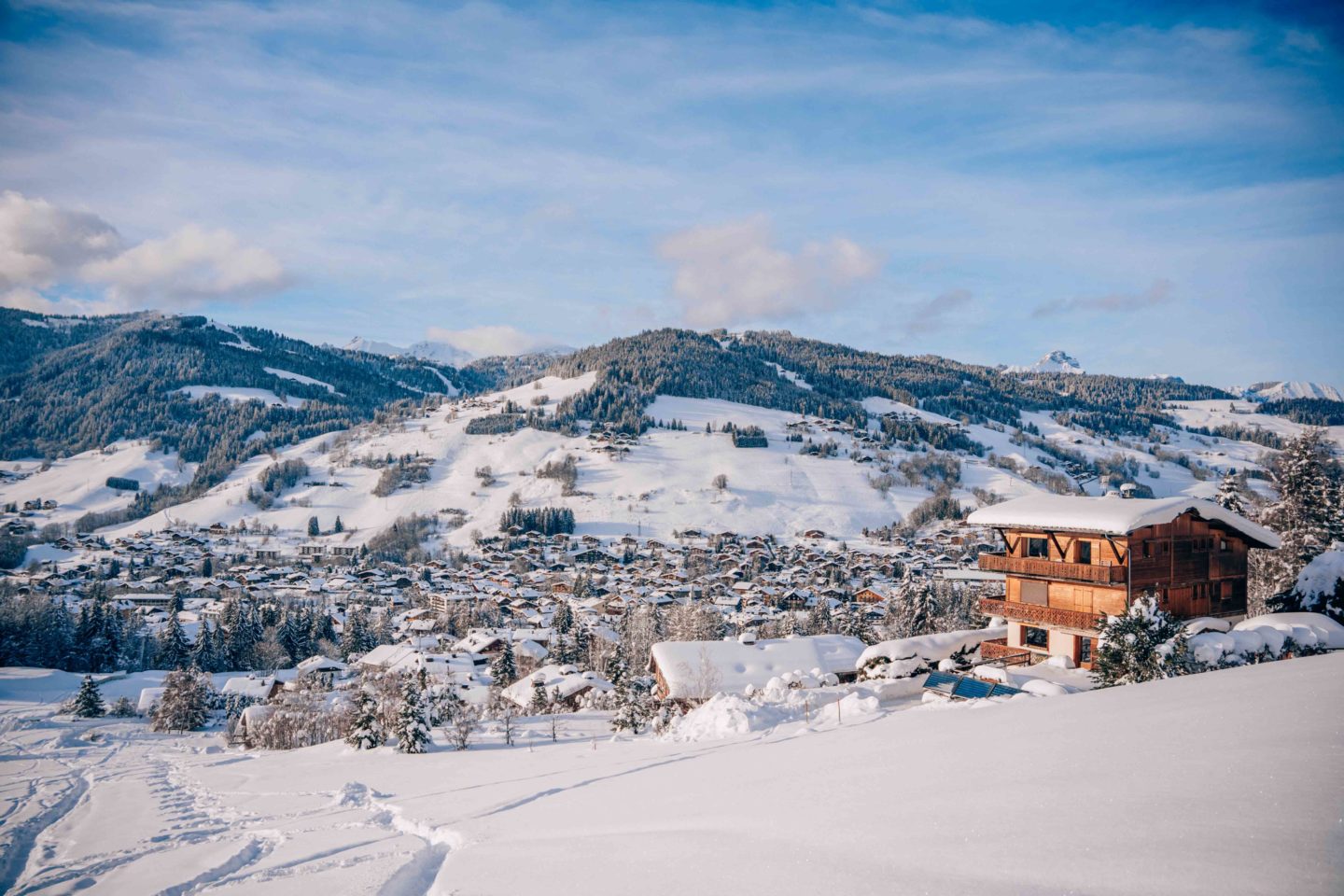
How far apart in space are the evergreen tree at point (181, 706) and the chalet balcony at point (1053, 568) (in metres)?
47.9

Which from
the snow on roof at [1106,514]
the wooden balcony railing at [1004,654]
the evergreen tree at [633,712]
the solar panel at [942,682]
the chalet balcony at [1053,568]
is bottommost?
the evergreen tree at [633,712]

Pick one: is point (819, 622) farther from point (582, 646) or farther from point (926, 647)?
point (926, 647)

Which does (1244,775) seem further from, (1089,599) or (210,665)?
(210,665)

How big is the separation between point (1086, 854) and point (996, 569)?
2249 centimetres

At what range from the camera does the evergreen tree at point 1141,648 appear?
14148 mm

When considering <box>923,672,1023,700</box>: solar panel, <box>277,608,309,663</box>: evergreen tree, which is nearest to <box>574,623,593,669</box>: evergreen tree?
<box>277,608,309,663</box>: evergreen tree

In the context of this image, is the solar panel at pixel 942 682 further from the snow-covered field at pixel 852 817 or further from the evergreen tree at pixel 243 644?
the evergreen tree at pixel 243 644

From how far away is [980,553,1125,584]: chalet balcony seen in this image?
2231cm

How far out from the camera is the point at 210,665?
210ft

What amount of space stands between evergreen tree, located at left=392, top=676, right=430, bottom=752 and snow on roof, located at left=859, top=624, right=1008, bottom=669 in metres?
15.7

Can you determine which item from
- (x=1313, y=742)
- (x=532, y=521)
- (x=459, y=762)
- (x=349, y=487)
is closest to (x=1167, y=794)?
(x=1313, y=742)

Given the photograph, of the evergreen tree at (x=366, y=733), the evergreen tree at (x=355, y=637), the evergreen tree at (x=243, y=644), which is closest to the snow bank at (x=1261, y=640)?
the evergreen tree at (x=366, y=733)

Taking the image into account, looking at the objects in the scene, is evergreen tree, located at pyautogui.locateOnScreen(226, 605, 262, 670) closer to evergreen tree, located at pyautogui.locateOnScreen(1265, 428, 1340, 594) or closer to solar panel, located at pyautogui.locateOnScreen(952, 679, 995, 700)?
solar panel, located at pyautogui.locateOnScreen(952, 679, 995, 700)

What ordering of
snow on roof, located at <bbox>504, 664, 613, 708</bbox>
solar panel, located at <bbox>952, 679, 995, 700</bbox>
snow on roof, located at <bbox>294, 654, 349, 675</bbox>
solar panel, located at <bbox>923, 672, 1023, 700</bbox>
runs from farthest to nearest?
snow on roof, located at <bbox>294, 654, 349, 675</bbox> → snow on roof, located at <bbox>504, 664, 613, 708</bbox> → solar panel, located at <bbox>952, 679, 995, 700</bbox> → solar panel, located at <bbox>923, 672, 1023, 700</bbox>
